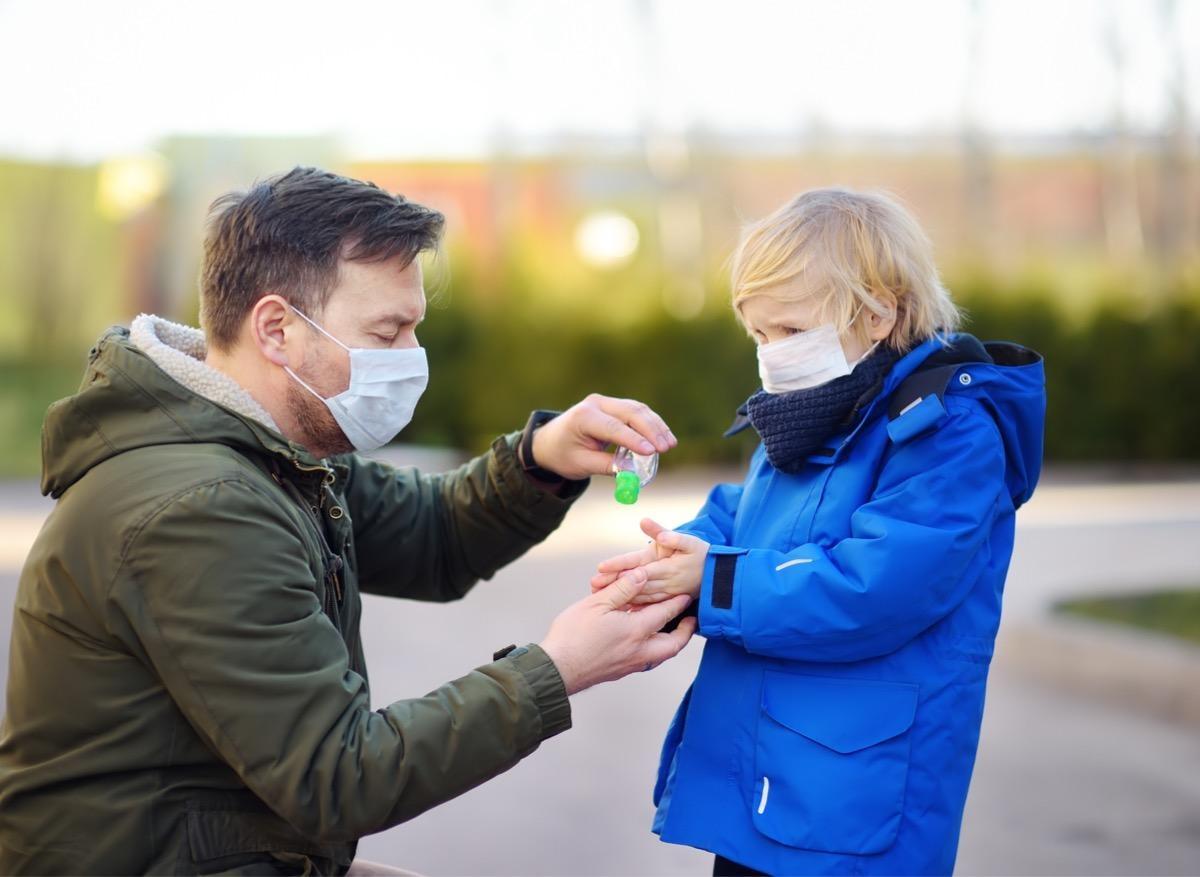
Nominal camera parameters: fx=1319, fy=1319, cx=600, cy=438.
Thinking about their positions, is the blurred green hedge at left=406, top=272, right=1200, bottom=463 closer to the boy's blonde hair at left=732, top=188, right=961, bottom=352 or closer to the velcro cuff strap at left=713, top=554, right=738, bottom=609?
the boy's blonde hair at left=732, top=188, right=961, bottom=352

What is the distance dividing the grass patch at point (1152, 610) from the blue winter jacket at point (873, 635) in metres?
4.82

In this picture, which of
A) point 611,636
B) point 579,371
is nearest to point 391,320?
point 611,636

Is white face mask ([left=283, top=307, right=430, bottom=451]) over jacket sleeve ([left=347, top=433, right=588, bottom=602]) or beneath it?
over

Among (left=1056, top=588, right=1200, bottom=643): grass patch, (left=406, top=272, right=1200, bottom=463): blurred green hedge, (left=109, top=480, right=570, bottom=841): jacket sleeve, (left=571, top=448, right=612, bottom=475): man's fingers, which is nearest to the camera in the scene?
(left=109, top=480, right=570, bottom=841): jacket sleeve

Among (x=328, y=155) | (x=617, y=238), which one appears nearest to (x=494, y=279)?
(x=617, y=238)

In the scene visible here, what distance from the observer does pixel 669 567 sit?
8.33ft

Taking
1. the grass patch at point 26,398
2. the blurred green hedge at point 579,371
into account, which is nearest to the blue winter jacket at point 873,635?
the blurred green hedge at point 579,371

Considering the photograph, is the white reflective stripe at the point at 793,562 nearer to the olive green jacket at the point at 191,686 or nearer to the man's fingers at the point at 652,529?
the man's fingers at the point at 652,529

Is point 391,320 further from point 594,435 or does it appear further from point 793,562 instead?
point 793,562

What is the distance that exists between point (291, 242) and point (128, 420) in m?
0.45

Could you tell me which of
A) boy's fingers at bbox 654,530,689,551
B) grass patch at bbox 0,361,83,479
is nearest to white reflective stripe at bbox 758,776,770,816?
boy's fingers at bbox 654,530,689,551

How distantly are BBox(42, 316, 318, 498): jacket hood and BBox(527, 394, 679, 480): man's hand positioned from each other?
0.77 meters

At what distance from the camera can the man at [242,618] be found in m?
2.12

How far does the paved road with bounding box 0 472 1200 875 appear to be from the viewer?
451cm
